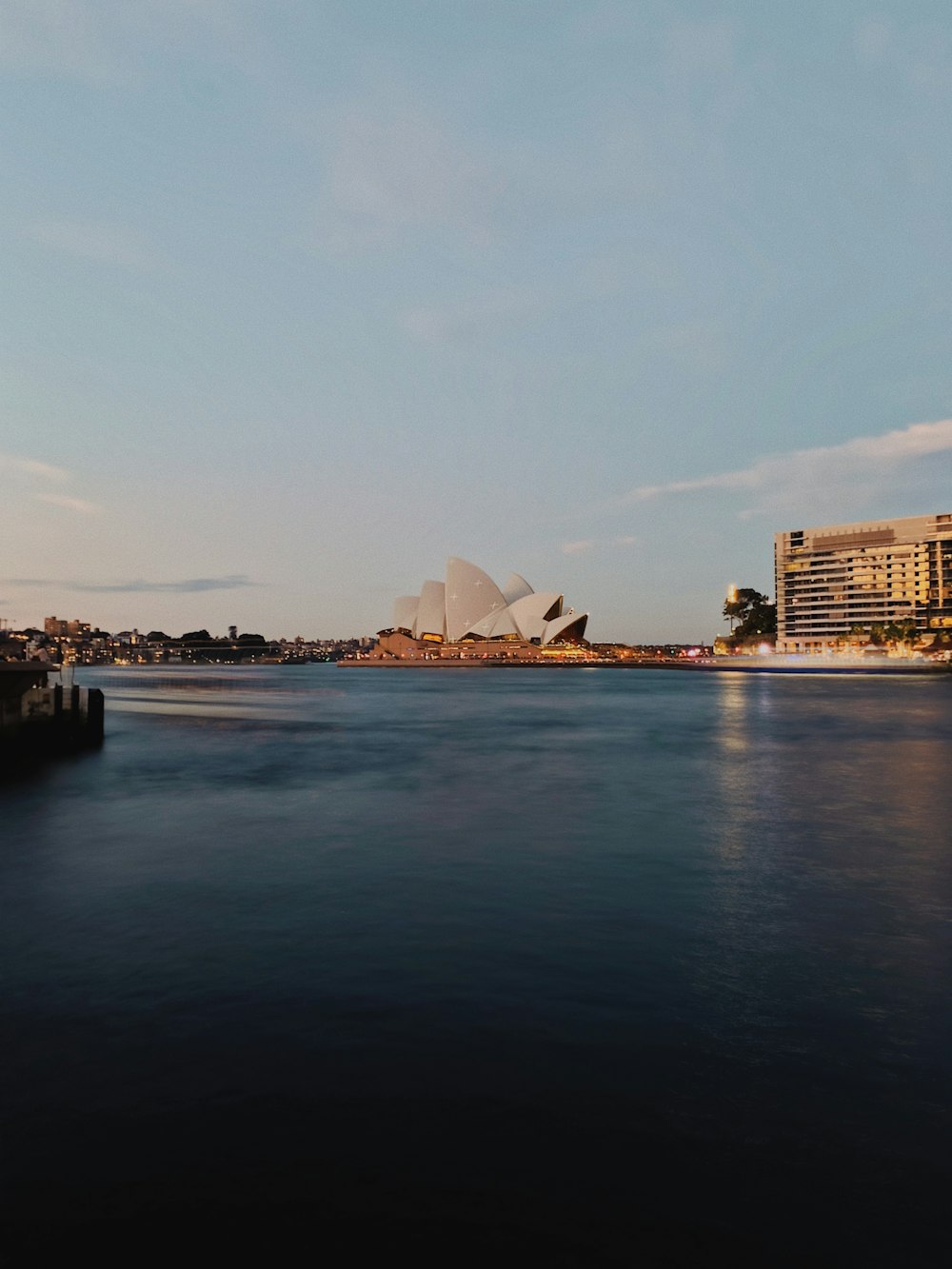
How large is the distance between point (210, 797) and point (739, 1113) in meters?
15.5

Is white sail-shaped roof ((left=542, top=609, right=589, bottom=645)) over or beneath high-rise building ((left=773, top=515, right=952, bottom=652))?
beneath

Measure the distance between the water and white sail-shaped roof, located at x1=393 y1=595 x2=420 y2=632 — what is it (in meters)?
155

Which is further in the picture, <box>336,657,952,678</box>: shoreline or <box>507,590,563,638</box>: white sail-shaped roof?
<box>507,590,563,638</box>: white sail-shaped roof

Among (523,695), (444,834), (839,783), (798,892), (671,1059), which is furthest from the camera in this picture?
(523,695)

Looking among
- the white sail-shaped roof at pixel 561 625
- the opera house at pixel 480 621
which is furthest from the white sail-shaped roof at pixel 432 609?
the white sail-shaped roof at pixel 561 625

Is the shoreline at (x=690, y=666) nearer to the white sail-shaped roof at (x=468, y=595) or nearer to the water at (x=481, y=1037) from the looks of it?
the white sail-shaped roof at (x=468, y=595)

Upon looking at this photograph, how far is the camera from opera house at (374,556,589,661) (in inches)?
5753

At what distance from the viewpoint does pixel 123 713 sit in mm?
47719

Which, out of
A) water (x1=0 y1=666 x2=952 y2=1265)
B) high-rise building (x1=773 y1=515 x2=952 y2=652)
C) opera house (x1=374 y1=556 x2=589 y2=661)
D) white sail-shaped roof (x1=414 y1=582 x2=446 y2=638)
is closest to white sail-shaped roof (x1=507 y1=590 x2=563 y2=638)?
opera house (x1=374 y1=556 x2=589 y2=661)

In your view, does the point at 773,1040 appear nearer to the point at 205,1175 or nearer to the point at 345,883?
the point at 205,1175

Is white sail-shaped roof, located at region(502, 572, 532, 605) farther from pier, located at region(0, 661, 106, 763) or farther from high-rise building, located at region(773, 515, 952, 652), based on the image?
pier, located at region(0, 661, 106, 763)

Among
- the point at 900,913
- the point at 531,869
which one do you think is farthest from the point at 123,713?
the point at 900,913

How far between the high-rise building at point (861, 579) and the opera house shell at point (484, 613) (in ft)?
144

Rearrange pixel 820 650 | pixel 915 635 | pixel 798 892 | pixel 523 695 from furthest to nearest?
pixel 820 650 → pixel 915 635 → pixel 523 695 → pixel 798 892
